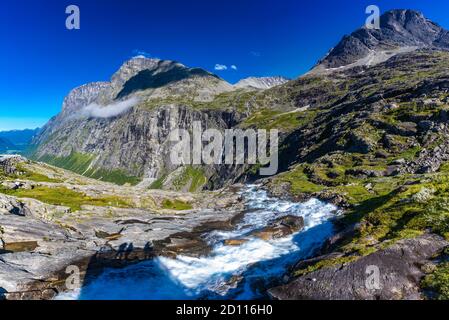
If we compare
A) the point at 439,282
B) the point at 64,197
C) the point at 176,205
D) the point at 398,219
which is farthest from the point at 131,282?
the point at 64,197

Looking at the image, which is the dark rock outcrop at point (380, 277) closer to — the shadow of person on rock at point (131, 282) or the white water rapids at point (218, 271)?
the white water rapids at point (218, 271)

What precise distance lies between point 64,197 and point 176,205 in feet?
120

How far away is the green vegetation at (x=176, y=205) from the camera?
12012cm

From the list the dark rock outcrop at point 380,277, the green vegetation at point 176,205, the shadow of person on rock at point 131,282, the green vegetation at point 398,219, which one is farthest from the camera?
the green vegetation at point 176,205

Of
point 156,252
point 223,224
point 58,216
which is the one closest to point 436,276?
point 156,252

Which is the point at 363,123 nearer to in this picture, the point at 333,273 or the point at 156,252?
the point at 156,252

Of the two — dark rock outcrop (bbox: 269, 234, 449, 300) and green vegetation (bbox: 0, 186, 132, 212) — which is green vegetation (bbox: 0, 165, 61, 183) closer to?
green vegetation (bbox: 0, 186, 132, 212)

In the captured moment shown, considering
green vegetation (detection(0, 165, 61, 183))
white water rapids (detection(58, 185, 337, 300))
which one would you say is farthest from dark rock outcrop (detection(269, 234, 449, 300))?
green vegetation (detection(0, 165, 61, 183))

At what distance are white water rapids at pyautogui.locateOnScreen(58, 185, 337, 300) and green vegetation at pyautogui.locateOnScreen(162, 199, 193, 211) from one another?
4649 centimetres

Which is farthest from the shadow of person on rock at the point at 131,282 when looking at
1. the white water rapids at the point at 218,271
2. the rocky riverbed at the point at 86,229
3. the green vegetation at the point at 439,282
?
the green vegetation at the point at 439,282

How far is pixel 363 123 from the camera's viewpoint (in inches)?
6132

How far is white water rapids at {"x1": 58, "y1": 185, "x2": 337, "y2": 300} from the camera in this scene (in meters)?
46.6

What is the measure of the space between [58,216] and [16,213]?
31.0ft

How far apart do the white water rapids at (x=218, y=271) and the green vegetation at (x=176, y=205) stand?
4649cm
